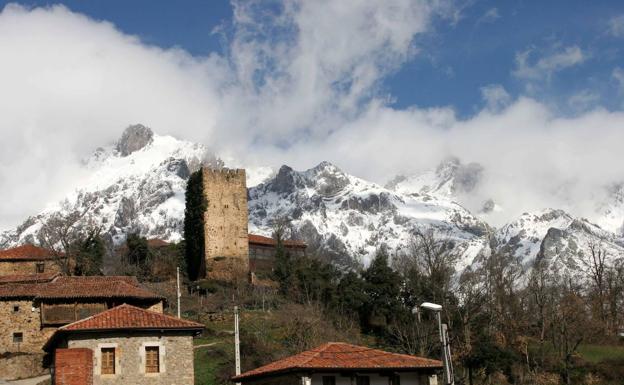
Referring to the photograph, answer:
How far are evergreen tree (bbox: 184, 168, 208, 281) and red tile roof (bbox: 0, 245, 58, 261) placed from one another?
14255mm

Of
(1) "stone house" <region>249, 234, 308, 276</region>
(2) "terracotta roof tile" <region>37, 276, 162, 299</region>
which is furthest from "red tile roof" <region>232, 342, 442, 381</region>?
(1) "stone house" <region>249, 234, 308, 276</region>

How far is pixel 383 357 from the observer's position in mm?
34094

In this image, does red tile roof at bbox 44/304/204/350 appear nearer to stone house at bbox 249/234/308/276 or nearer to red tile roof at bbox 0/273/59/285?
red tile roof at bbox 0/273/59/285

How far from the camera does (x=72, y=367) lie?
107ft

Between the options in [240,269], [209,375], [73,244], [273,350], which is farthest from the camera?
[240,269]

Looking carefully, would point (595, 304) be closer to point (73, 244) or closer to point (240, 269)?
point (240, 269)

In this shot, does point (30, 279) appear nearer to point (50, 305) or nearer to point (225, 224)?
point (50, 305)

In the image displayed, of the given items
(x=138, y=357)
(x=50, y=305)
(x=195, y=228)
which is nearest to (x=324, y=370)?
(x=138, y=357)

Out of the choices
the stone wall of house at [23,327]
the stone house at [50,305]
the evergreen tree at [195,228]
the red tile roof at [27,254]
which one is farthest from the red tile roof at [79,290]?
the evergreen tree at [195,228]

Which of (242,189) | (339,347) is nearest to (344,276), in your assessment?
(242,189)

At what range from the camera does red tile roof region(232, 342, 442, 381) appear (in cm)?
3167

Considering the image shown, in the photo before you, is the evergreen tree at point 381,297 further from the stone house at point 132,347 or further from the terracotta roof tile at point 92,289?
the stone house at point 132,347

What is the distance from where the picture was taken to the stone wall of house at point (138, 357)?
3366 cm

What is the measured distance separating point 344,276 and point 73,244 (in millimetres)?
25190
